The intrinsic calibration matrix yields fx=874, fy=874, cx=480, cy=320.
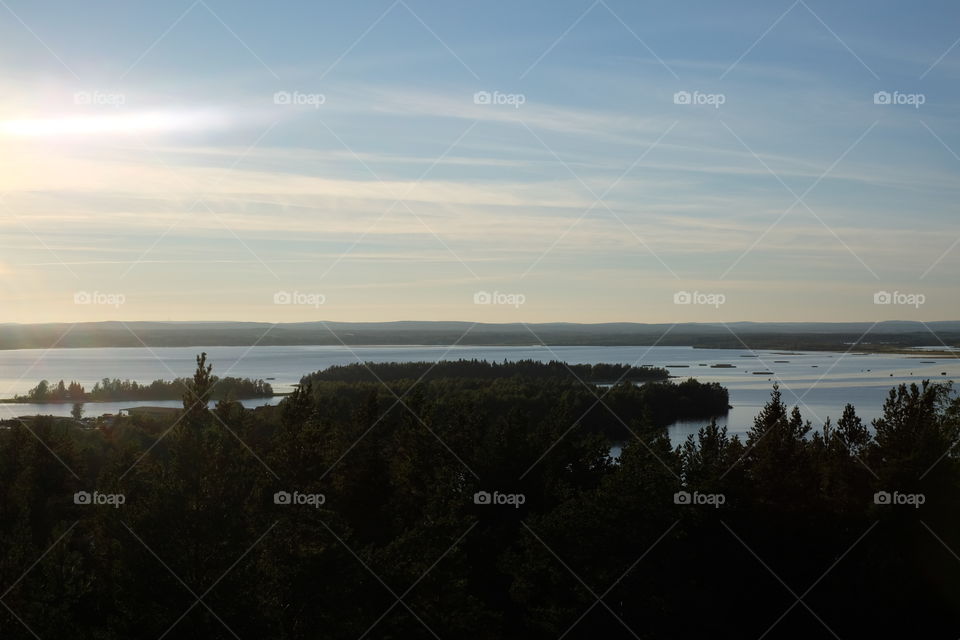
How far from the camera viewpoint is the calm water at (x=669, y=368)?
54.9 m

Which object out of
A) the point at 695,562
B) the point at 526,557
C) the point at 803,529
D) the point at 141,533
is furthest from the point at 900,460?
the point at 141,533

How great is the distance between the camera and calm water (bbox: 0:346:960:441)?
54875 millimetres

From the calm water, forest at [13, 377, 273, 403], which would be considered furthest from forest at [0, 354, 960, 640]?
forest at [13, 377, 273, 403]

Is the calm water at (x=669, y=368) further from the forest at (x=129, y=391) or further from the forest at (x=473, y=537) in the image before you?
the forest at (x=473, y=537)

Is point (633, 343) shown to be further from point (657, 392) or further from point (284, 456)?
point (284, 456)

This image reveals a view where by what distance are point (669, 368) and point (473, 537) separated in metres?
78.8

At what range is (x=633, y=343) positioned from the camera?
11662cm

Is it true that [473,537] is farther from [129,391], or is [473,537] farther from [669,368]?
[669,368]

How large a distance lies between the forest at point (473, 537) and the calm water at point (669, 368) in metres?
27.6

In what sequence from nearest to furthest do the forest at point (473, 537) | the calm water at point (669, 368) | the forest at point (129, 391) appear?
the forest at point (473, 537) < the calm water at point (669, 368) < the forest at point (129, 391)

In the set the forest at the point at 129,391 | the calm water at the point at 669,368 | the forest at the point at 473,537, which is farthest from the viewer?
the forest at the point at 129,391

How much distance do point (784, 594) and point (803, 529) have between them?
5.04 ft

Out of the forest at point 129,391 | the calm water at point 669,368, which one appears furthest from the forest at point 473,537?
the forest at point 129,391

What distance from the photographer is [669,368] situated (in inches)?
3679
